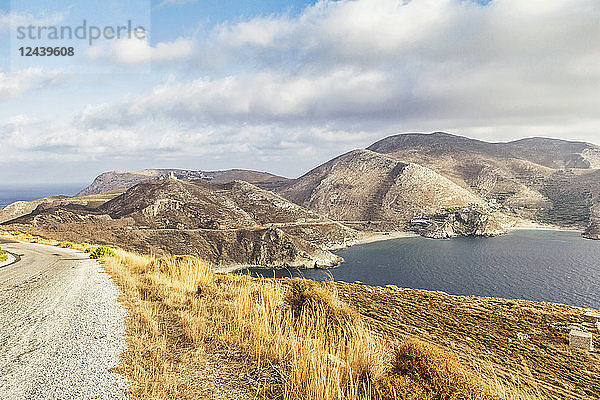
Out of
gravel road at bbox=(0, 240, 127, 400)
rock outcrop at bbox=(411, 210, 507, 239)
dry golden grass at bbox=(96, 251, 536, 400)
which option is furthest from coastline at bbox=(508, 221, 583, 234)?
gravel road at bbox=(0, 240, 127, 400)

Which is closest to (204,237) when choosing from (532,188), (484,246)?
(484,246)

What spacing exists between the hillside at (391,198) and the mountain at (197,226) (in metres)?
36.4

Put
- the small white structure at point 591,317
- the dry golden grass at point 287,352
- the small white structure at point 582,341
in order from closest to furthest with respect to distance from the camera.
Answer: the dry golden grass at point 287,352, the small white structure at point 582,341, the small white structure at point 591,317

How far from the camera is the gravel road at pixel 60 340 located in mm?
3479

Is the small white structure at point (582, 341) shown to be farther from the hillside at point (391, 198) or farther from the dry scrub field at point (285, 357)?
the hillside at point (391, 198)

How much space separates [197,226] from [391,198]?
352 ft

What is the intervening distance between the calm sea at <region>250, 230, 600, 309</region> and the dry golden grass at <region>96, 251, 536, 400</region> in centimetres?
6960

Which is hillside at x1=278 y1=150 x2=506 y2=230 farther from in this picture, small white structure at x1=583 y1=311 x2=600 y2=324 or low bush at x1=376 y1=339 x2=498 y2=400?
low bush at x1=376 y1=339 x2=498 y2=400

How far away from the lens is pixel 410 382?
338cm

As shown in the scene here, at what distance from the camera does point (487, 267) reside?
88.6 meters

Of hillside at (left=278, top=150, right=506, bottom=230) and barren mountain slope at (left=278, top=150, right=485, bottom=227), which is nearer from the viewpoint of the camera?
hillside at (left=278, top=150, right=506, bottom=230)

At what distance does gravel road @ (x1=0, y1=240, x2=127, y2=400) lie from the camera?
137 inches

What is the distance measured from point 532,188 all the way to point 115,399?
24397cm

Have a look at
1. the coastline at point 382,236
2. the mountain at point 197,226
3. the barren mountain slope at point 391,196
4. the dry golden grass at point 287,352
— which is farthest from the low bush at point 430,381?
the barren mountain slope at point 391,196
